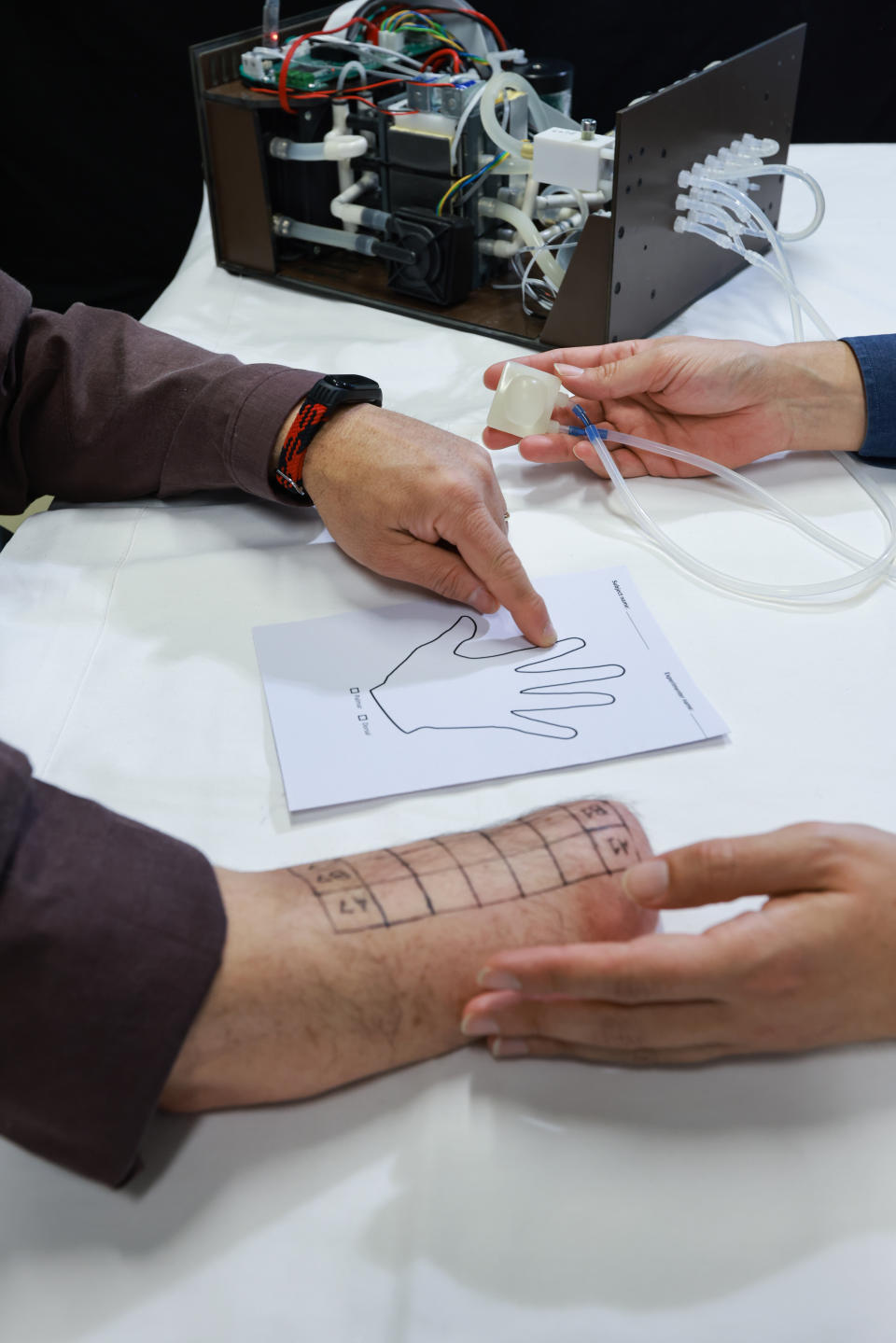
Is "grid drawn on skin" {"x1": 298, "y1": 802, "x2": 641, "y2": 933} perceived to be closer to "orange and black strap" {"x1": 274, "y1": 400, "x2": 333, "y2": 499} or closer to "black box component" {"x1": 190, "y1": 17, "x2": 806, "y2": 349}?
"orange and black strap" {"x1": 274, "y1": 400, "x2": 333, "y2": 499}

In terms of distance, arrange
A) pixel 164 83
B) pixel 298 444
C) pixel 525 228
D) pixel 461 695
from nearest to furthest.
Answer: pixel 461 695 → pixel 298 444 → pixel 525 228 → pixel 164 83

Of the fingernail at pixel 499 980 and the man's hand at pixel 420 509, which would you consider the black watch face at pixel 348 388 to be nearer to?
the man's hand at pixel 420 509

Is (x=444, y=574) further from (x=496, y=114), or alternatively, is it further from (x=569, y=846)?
(x=496, y=114)

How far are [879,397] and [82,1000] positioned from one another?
92cm

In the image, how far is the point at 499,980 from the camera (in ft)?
1.76

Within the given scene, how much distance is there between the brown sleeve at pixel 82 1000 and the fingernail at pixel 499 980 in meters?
0.14

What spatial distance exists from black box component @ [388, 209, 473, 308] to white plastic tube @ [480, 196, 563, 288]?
0.04 metres

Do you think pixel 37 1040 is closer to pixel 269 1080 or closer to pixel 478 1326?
pixel 269 1080

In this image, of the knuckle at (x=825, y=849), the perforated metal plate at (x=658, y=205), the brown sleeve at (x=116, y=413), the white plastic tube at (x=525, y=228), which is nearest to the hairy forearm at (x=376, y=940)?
the knuckle at (x=825, y=849)

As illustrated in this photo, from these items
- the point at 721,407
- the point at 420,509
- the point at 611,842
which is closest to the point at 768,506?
the point at 721,407

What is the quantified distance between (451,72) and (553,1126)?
1.32 metres

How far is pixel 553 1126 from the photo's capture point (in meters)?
0.54

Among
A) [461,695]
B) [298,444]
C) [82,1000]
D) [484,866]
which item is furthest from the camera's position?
[298,444]

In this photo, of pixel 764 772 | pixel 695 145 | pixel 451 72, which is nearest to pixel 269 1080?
pixel 764 772
